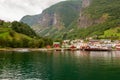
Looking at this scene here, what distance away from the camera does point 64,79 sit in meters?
82.3

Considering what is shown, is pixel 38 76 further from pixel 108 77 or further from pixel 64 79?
pixel 108 77

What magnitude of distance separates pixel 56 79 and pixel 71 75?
968 centimetres

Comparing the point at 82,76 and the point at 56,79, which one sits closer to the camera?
the point at 56,79

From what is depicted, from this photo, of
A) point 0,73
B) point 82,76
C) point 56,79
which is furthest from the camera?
point 0,73

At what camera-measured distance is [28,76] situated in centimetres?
8838

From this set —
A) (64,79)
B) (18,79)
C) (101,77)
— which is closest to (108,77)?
(101,77)

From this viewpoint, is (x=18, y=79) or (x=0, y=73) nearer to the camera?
(x=18, y=79)

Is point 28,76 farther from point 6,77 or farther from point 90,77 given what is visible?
point 90,77

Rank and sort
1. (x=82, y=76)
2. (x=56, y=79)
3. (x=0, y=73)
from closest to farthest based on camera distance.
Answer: (x=56, y=79) → (x=82, y=76) → (x=0, y=73)

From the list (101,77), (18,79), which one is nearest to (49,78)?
(18,79)

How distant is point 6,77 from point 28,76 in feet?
22.8

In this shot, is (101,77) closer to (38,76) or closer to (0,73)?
(38,76)

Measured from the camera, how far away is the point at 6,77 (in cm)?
8581

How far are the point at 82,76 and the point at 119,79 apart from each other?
1177cm
